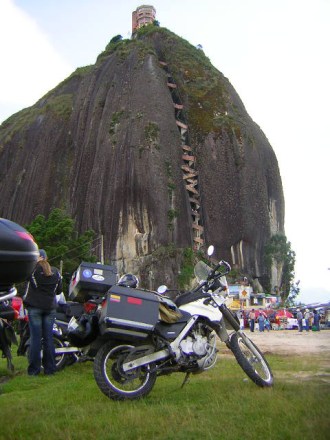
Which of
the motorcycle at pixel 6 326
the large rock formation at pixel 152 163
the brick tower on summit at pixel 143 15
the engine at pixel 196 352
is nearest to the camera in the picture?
the engine at pixel 196 352

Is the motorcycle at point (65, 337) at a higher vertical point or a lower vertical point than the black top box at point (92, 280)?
lower

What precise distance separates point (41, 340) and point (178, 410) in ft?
11.1

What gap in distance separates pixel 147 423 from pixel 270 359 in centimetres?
491

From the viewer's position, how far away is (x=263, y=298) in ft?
167

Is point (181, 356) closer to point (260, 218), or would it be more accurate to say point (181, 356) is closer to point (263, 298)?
point (263, 298)

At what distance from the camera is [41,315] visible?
23.5 ft

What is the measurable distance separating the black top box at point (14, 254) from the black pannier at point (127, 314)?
5.35 feet

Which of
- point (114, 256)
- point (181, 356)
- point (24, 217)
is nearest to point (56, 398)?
point (181, 356)

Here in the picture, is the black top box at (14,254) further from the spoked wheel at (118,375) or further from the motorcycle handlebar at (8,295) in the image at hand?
the spoked wheel at (118,375)

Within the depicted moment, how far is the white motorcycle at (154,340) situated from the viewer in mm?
4992

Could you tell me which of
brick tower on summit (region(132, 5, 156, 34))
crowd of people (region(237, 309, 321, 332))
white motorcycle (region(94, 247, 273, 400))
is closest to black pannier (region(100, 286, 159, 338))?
white motorcycle (region(94, 247, 273, 400))

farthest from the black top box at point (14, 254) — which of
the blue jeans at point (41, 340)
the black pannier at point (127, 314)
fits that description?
the blue jeans at point (41, 340)

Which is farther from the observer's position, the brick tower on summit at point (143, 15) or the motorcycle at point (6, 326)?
the brick tower on summit at point (143, 15)

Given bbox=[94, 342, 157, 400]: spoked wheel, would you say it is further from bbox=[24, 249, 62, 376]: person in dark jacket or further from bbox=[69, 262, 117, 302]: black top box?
bbox=[24, 249, 62, 376]: person in dark jacket
